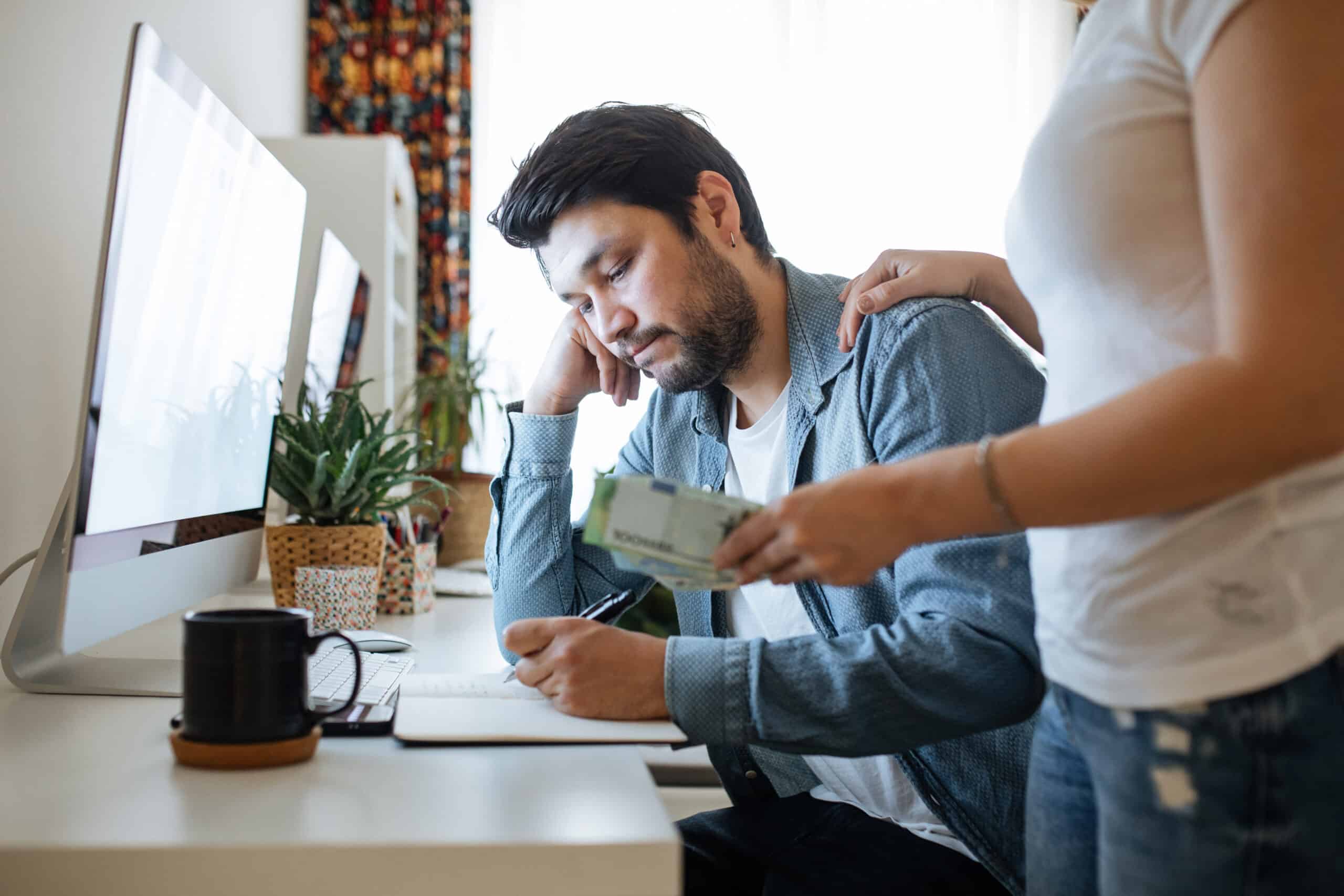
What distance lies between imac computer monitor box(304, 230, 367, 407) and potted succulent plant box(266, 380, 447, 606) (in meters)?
0.35

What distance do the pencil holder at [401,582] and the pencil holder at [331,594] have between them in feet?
0.88

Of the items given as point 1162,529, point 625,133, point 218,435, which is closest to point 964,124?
point 625,133

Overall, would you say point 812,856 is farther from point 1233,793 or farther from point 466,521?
point 466,521

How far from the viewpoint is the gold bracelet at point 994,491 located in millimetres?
588

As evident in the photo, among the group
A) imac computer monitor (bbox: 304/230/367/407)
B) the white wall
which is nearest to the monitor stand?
the white wall

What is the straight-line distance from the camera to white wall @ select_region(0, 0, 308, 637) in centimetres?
116

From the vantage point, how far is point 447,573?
2309 millimetres

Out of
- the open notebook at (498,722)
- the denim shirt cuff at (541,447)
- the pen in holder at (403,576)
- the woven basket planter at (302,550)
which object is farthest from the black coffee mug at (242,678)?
the pen in holder at (403,576)

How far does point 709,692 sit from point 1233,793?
384 millimetres

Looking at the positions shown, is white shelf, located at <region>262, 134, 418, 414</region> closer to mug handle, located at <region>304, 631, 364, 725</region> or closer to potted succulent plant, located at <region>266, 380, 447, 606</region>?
potted succulent plant, located at <region>266, 380, 447, 606</region>

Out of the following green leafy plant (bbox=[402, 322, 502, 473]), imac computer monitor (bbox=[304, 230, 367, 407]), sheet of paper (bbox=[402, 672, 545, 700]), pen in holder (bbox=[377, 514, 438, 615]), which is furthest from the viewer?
green leafy plant (bbox=[402, 322, 502, 473])

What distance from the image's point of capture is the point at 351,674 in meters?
1.06

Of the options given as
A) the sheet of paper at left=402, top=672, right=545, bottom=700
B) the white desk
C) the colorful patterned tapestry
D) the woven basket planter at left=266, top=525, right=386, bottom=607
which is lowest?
the white desk

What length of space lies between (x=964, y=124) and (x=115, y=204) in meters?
3.68
